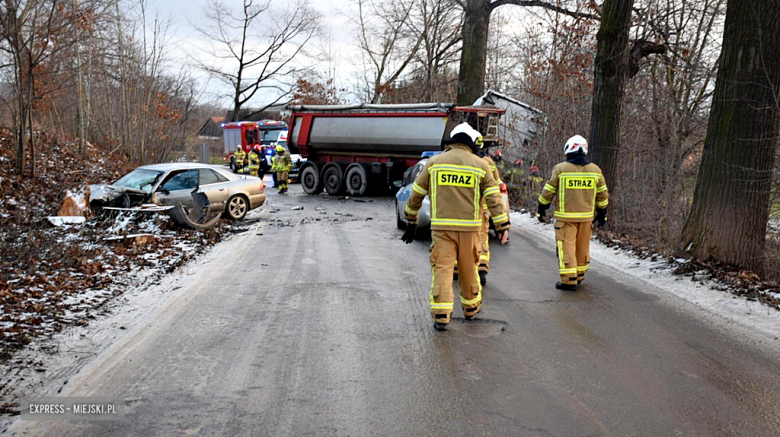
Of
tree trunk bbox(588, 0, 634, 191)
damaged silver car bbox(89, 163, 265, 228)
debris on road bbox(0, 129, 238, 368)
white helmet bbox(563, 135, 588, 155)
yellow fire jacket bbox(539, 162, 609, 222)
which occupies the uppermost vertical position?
tree trunk bbox(588, 0, 634, 191)

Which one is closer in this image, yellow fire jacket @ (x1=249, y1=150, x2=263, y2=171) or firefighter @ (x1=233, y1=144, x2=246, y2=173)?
Result: yellow fire jacket @ (x1=249, y1=150, x2=263, y2=171)

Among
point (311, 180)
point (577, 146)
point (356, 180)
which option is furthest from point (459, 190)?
point (311, 180)

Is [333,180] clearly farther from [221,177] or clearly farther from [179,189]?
[179,189]

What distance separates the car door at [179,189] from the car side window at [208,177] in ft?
0.78

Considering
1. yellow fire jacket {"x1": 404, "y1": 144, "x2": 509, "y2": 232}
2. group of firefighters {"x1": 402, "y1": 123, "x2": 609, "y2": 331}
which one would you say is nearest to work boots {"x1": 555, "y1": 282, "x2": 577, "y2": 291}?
group of firefighters {"x1": 402, "y1": 123, "x2": 609, "y2": 331}

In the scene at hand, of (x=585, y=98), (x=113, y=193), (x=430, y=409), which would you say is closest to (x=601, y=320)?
(x=430, y=409)

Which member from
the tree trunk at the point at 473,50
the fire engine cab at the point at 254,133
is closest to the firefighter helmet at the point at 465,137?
the tree trunk at the point at 473,50

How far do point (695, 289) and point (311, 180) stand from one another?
17693 mm

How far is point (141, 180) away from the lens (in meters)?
13.2

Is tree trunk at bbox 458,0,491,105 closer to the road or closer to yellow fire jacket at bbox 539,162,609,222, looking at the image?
yellow fire jacket at bbox 539,162,609,222

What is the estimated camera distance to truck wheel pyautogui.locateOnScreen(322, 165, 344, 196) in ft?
74.0

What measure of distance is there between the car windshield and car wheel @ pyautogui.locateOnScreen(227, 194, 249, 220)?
1912mm

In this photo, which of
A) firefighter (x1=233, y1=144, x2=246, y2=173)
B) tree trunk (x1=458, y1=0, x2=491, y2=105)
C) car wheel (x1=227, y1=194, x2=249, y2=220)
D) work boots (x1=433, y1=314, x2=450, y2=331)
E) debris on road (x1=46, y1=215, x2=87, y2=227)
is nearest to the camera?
work boots (x1=433, y1=314, x2=450, y2=331)

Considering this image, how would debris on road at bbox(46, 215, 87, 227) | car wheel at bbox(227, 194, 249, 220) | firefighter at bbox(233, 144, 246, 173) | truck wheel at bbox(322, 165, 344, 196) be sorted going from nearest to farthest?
1. debris on road at bbox(46, 215, 87, 227)
2. car wheel at bbox(227, 194, 249, 220)
3. truck wheel at bbox(322, 165, 344, 196)
4. firefighter at bbox(233, 144, 246, 173)
